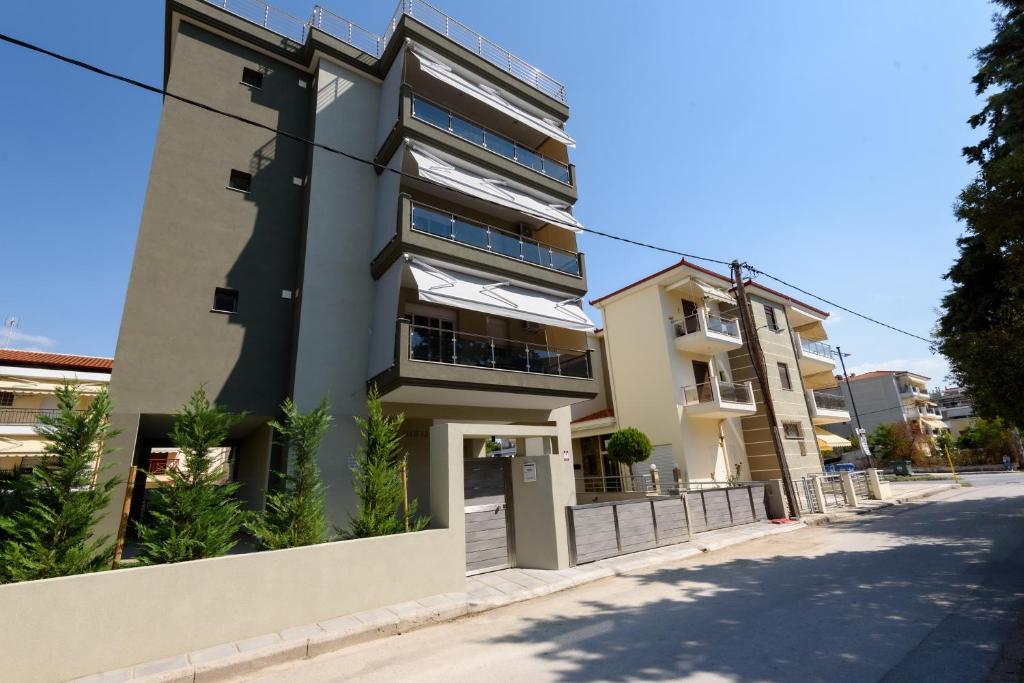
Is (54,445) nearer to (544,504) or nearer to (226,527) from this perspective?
(226,527)

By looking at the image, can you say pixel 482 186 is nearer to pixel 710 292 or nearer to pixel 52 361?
pixel 710 292

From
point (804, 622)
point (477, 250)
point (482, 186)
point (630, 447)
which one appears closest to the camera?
point (804, 622)

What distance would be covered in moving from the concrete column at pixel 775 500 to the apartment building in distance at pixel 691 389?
3.40 meters

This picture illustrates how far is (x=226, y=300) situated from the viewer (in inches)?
467

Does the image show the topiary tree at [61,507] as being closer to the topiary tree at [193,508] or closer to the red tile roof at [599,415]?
the topiary tree at [193,508]

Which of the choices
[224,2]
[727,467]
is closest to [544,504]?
[727,467]

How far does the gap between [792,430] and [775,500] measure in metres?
9.60

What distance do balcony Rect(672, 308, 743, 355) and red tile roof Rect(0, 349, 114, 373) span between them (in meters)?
26.5

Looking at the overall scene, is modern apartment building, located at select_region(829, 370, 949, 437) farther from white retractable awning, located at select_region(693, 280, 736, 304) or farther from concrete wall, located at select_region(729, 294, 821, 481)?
white retractable awning, located at select_region(693, 280, 736, 304)

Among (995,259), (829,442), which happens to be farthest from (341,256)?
(829,442)

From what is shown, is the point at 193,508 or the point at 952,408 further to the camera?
the point at 952,408

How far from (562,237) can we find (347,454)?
10.4m

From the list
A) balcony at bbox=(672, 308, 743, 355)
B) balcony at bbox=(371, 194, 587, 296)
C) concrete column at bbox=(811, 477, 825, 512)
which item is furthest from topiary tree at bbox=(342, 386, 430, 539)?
concrete column at bbox=(811, 477, 825, 512)

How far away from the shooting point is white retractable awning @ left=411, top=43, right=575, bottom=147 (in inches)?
554
